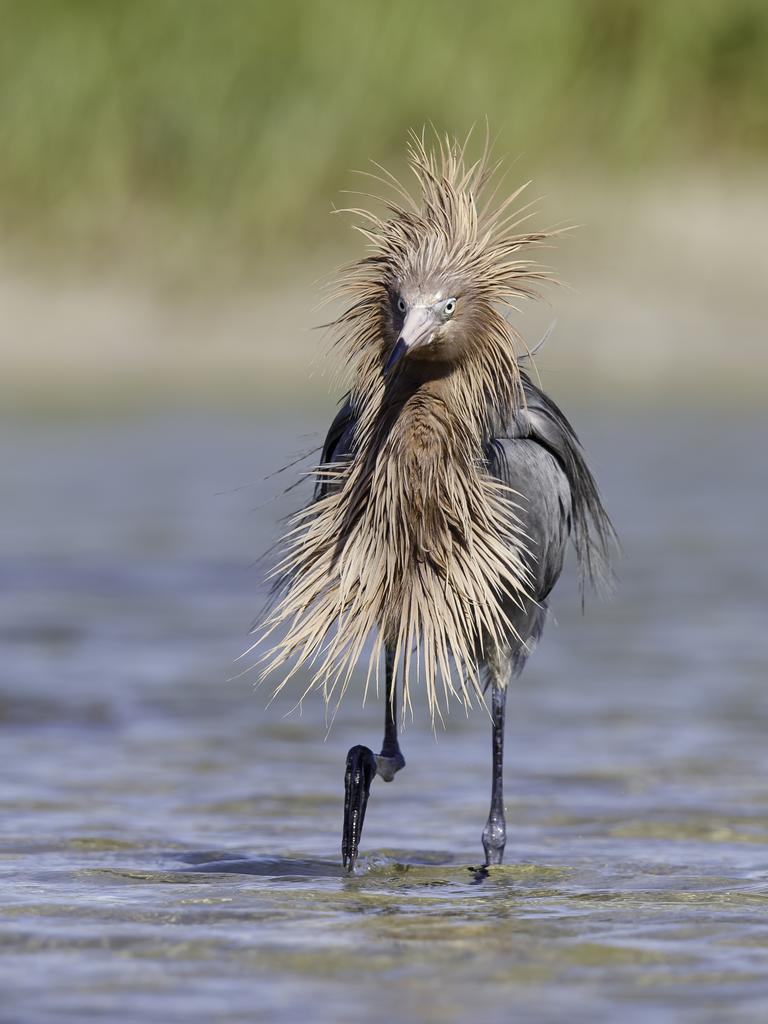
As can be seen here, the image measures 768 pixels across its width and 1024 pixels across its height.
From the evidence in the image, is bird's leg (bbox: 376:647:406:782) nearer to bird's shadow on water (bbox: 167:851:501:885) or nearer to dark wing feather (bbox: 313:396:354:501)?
bird's shadow on water (bbox: 167:851:501:885)

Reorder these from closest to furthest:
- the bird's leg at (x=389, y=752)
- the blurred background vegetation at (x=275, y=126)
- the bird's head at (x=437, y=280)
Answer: the bird's head at (x=437, y=280), the bird's leg at (x=389, y=752), the blurred background vegetation at (x=275, y=126)

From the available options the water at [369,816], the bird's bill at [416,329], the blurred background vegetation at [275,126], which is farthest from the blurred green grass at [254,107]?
the bird's bill at [416,329]

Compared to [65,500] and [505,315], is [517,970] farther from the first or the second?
[65,500]

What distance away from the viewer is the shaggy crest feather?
17.0 ft

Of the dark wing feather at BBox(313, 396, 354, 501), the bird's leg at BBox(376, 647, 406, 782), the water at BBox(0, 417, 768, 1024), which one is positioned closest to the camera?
the water at BBox(0, 417, 768, 1024)

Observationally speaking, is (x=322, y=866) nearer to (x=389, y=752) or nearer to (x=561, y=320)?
(x=389, y=752)

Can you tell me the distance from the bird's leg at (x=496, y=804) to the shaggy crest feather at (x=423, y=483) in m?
0.36

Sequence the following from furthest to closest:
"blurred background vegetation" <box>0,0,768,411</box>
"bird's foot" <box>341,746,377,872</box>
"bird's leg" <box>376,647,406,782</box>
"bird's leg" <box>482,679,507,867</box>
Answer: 1. "blurred background vegetation" <box>0,0,768,411</box>
2. "bird's leg" <box>376,647,406,782</box>
3. "bird's leg" <box>482,679,507,867</box>
4. "bird's foot" <box>341,746,377,872</box>

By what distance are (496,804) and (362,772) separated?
37 centimetres

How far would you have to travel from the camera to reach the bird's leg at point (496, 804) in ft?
17.7

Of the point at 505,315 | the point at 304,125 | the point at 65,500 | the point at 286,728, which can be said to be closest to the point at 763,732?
the point at 286,728

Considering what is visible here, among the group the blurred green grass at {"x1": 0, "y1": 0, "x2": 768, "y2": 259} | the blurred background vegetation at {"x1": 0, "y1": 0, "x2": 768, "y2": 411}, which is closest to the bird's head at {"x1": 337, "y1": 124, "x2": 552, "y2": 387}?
the blurred background vegetation at {"x1": 0, "y1": 0, "x2": 768, "y2": 411}

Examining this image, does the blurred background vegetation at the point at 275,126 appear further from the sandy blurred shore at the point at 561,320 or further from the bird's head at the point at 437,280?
the bird's head at the point at 437,280

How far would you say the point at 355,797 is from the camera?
213 inches
